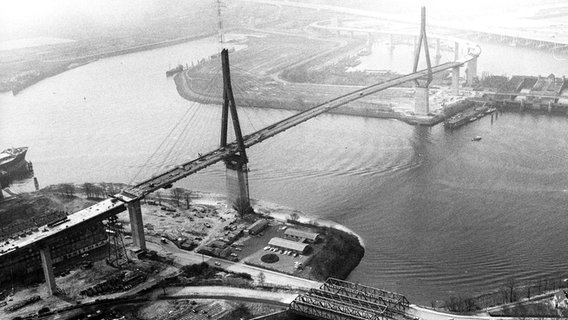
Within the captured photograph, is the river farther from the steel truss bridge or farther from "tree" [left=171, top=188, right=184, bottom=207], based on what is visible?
the steel truss bridge

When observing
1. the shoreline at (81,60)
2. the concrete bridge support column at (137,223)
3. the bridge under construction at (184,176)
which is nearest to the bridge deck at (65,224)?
the bridge under construction at (184,176)

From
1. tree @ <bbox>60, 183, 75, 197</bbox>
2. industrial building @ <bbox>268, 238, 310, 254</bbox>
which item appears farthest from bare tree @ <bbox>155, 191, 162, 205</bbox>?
industrial building @ <bbox>268, 238, 310, 254</bbox>

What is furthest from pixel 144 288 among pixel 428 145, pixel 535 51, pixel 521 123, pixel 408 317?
pixel 535 51

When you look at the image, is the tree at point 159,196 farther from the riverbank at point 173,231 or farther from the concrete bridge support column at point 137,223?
the concrete bridge support column at point 137,223

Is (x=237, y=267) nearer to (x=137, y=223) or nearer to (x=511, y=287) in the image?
(x=137, y=223)

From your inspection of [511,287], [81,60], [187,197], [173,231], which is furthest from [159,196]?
[81,60]

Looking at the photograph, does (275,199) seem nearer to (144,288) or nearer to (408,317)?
(144,288)
